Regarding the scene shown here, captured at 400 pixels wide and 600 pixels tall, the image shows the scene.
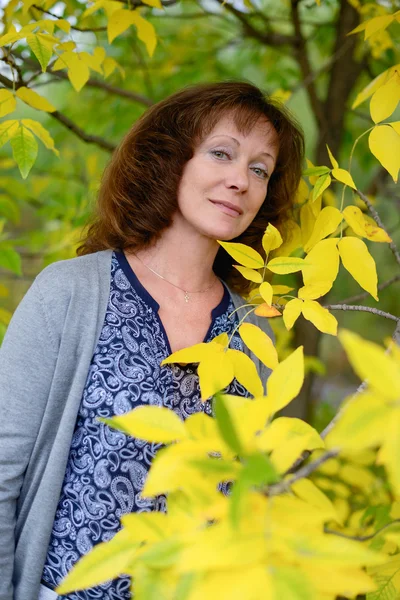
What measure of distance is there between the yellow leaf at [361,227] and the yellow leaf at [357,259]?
0.24 feet

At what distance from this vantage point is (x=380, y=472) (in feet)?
7.56

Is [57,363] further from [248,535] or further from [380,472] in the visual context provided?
[380,472]

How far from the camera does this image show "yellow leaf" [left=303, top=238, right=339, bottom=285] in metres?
0.85

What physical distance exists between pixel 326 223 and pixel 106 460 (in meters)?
0.52

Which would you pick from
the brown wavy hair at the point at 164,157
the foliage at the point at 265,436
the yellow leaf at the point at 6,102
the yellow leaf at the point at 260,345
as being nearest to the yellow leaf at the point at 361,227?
the foliage at the point at 265,436

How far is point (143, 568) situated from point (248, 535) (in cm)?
10

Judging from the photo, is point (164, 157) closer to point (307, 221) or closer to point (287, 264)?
point (307, 221)

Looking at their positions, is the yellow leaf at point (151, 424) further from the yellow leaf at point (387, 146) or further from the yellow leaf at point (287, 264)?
the yellow leaf at point (387, 146)

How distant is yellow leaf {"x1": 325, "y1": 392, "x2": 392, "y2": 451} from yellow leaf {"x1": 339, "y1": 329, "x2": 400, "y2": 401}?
0.04 ft

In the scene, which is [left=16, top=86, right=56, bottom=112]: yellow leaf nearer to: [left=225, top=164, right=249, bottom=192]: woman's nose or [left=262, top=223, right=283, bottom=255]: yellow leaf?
[left=225, top=164, right=249, bottom=192]: woman's nose

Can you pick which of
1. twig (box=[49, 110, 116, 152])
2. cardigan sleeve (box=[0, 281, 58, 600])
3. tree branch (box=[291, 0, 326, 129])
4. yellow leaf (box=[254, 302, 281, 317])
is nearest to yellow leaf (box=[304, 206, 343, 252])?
yellow leaf (box=[254, 302, 281, 317])

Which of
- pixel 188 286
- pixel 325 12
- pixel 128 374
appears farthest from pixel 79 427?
pixel 325 12

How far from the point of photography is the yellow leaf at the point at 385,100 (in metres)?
0.86

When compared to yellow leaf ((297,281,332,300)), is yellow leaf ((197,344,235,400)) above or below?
below
